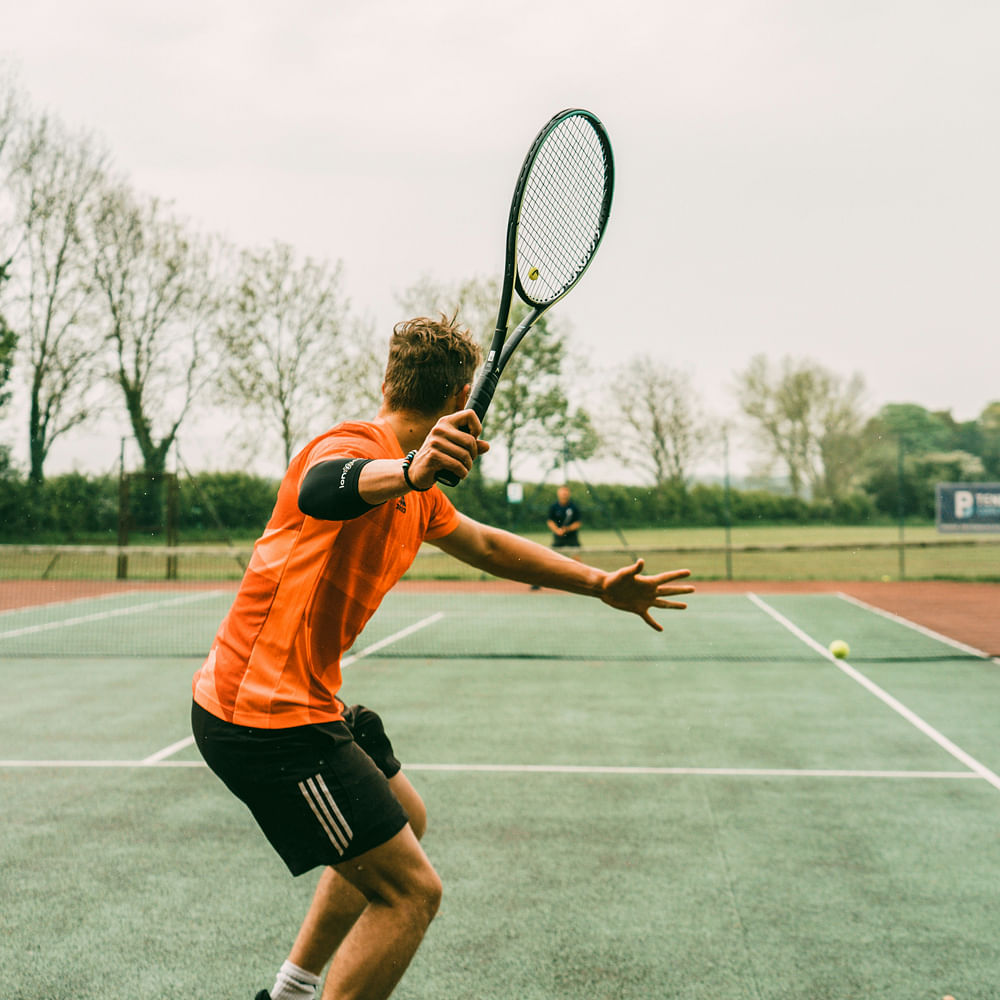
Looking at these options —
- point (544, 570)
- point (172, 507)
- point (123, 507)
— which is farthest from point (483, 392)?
point (123, 507)

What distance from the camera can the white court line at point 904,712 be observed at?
5043mm

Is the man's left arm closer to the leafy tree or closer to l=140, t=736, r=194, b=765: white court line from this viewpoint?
l=140, t=736, r=194, b=765: white court line

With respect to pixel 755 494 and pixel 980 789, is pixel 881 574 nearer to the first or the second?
pixel 755 494

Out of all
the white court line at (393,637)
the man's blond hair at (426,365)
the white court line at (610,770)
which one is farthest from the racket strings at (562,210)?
the white court line at (393,637)

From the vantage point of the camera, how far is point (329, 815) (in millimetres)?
2012

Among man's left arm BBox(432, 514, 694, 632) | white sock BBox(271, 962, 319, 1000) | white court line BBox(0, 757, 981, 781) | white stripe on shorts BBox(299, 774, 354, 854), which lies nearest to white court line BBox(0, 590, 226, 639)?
white court line BBox(0, 757, 981, 781)

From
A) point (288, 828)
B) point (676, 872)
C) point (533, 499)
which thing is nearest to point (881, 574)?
point (533, 499)

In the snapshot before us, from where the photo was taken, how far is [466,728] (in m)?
6.11

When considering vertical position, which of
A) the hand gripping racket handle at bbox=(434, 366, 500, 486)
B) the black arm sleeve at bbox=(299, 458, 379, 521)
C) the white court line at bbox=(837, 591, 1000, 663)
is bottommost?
the white court line at bbox=(837, 591, 1000, 663)

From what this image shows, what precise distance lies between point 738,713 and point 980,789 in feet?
6.36

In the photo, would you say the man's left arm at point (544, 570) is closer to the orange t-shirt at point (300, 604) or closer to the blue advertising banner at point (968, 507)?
the orange t-shirt at point (300, 604)

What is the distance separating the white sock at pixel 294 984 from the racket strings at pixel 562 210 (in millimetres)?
1814

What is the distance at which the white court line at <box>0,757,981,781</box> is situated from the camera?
4945 millimetres

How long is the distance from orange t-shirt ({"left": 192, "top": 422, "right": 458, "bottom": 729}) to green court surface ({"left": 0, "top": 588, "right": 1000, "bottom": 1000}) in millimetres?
1215
